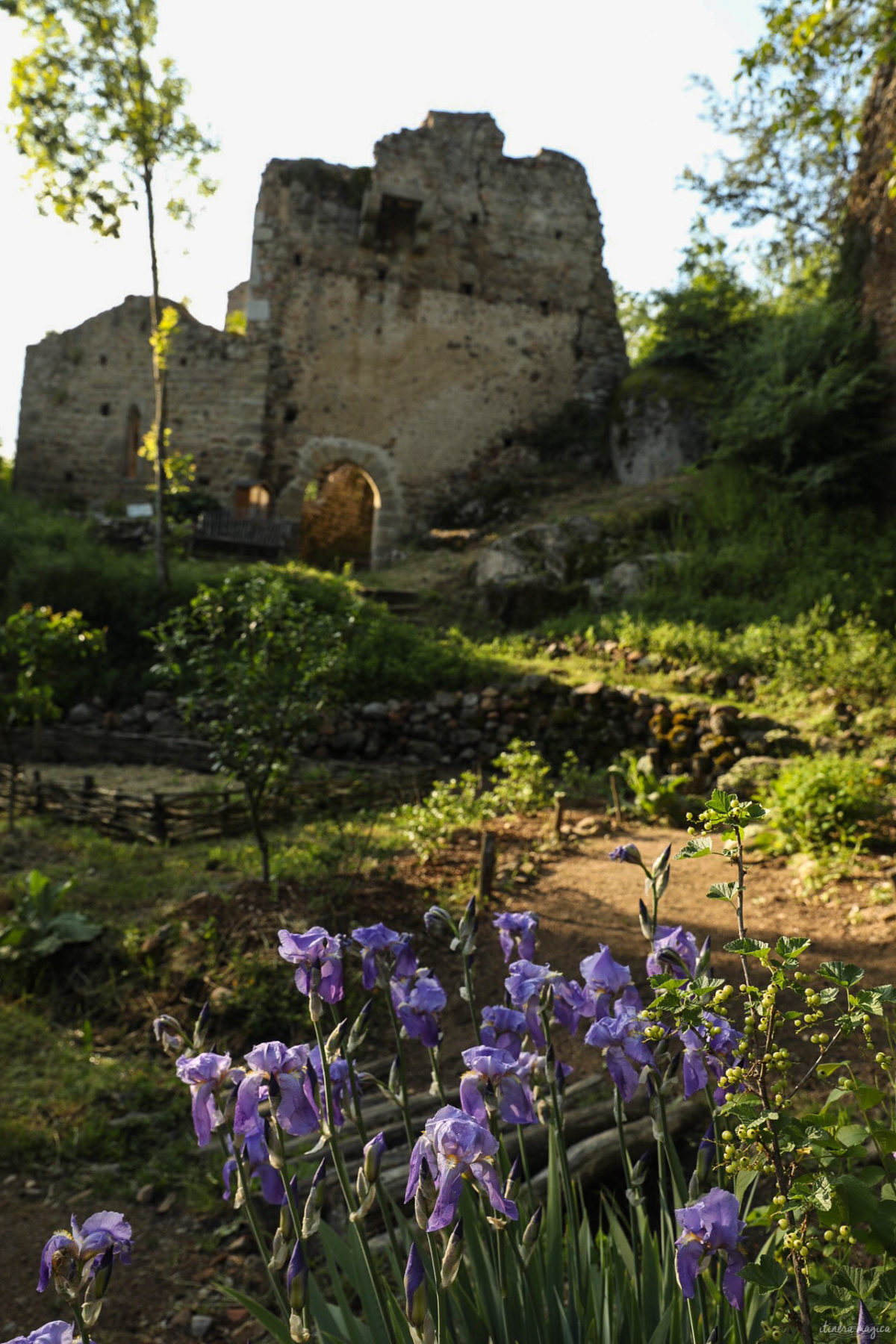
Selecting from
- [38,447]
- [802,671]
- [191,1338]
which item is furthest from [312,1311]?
[38,447]

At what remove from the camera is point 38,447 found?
15.6 m

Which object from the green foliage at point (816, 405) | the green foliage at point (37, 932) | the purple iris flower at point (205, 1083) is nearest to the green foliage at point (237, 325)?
the green foliage at point (816, 405)

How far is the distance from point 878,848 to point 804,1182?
4230 millimetres

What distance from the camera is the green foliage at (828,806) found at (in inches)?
203

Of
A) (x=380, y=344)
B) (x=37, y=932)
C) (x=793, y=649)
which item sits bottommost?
(x=37, y=932)

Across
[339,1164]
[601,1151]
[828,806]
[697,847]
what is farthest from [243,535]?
[697,847]

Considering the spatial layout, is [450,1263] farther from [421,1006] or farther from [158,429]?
[158,429]

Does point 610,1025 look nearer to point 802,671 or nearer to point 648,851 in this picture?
point 648,851

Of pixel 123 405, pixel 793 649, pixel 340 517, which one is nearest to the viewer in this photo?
pixel 793 649

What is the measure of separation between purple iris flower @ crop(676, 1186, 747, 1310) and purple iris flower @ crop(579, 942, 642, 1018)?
0.39 m

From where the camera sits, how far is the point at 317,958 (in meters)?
1.48

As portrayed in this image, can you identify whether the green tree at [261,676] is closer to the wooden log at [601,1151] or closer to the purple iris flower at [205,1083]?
the wooden log at [601,1151]

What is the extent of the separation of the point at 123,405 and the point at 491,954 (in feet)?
46.0

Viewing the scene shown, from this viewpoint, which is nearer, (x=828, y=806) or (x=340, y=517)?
(x=828, y=806)
